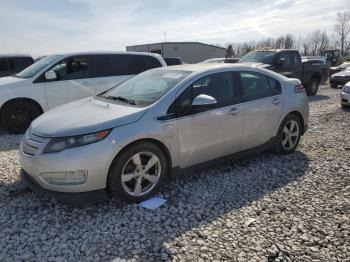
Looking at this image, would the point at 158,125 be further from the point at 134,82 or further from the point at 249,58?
the point at 249,58

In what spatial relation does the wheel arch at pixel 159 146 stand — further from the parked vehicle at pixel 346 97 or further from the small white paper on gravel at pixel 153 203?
the parked vehicle at pixel 346 97

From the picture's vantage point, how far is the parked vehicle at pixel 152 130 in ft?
11.6

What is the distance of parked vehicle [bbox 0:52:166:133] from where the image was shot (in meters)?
7.23

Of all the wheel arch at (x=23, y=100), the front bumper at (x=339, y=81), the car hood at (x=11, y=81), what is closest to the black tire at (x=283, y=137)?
the wheel arch at (x=23, y=100)

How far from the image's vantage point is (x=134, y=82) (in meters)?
4.98

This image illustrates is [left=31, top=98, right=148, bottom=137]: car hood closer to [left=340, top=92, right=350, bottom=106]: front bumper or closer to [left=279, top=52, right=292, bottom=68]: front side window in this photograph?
[left=340, top=92, right=350, bottom=106]: front bumper

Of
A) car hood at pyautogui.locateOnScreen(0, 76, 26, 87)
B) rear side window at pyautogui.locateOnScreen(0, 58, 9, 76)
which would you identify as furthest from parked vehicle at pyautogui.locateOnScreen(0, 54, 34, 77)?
car hood at pyautogui.locateOnScreen(0, 76, 26, 87)

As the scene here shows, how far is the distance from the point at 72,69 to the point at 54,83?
1.76 ft

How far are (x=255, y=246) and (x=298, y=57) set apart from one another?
12.0 m

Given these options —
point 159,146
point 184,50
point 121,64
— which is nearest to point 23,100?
point 121,64

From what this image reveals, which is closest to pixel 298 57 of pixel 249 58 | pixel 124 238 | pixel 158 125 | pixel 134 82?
pixel 249 58

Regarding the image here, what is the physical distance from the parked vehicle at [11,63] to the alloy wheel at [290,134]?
933cm

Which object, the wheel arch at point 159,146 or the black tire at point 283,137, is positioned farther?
the black tire at point 283,137

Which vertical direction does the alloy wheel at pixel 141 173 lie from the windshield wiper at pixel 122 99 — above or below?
below
